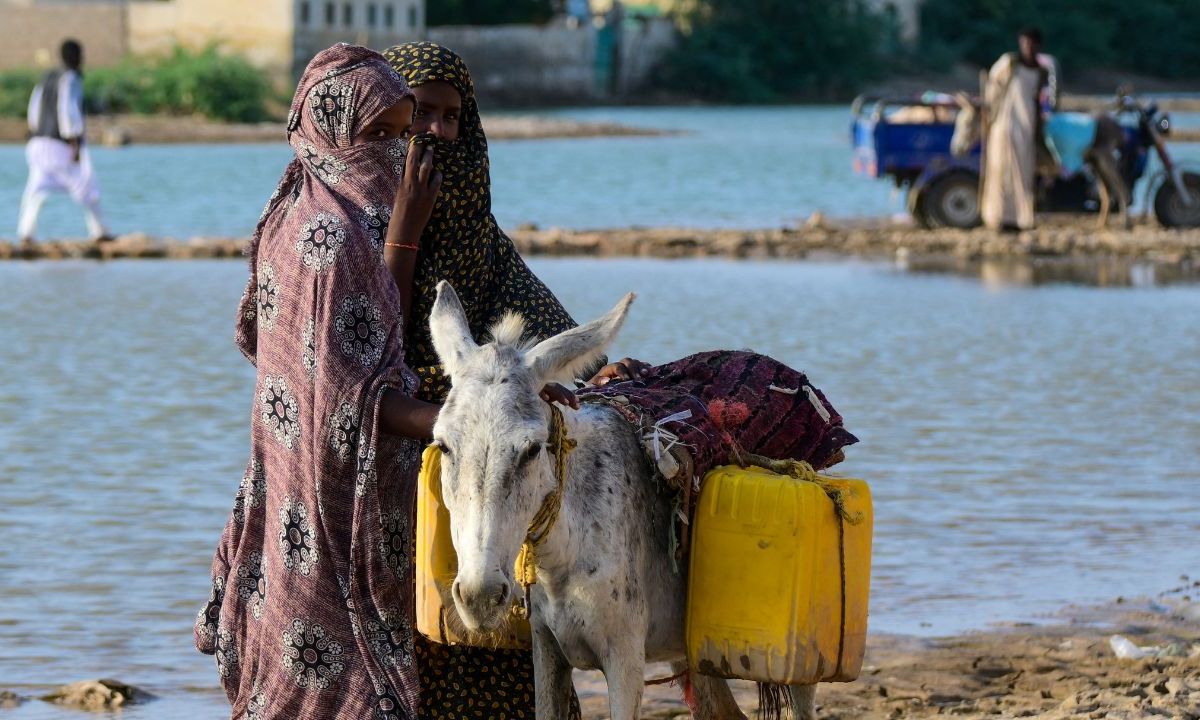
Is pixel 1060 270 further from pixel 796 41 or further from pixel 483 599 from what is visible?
pixel 796 41

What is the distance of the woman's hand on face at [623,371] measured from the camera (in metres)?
4.59

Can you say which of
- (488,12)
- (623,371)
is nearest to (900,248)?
(623,371)

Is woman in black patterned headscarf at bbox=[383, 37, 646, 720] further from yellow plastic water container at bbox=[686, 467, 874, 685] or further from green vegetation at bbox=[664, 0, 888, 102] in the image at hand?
green vegetation at bbox=[664, 0, 888, 102]

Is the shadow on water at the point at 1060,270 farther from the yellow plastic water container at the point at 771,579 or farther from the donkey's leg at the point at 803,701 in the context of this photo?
the yellow plastic water container at the point at 771,579

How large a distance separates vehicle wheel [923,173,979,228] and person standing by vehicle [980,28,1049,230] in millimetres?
922

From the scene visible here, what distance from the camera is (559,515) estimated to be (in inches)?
151

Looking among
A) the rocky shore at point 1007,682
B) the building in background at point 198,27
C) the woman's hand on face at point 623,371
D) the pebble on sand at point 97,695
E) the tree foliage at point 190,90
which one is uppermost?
the woman's hand on face at point 623,371

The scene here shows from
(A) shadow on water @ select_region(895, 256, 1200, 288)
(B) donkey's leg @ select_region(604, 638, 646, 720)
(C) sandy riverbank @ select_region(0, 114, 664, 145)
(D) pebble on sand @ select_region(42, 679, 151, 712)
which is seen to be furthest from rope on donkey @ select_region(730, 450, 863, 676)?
(C) sandy riverbank @ select_region(0, 114, 664, 145)

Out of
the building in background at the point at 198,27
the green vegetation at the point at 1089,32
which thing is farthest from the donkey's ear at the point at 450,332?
the green vegetation at the point at 1089,32

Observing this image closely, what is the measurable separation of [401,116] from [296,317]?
43cm

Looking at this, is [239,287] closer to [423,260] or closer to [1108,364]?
[1108,364]

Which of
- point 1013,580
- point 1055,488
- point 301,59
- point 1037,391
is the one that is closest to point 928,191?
point 1037,391

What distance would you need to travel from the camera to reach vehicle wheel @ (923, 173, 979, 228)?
1986 centimetres

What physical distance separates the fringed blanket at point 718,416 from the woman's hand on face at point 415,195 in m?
0.56
